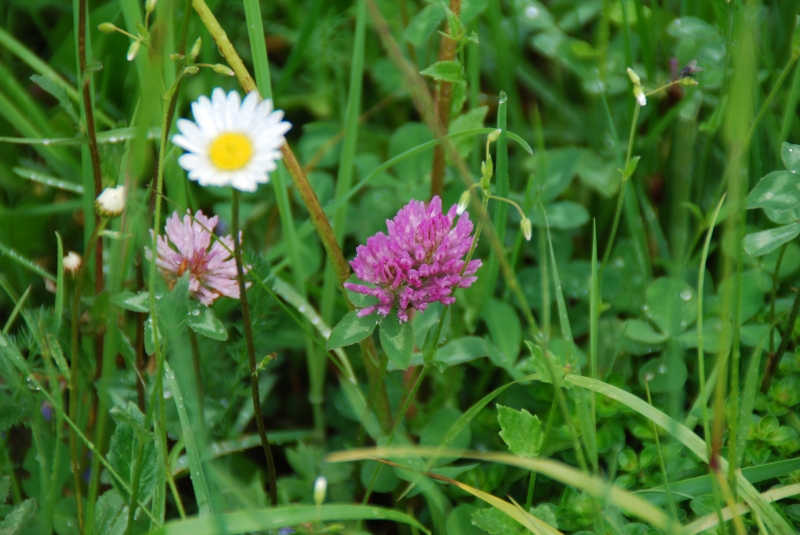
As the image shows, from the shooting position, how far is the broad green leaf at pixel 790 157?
4.59ft

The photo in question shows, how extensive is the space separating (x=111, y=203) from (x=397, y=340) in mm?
530

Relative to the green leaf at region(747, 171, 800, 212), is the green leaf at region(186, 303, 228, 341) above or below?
above

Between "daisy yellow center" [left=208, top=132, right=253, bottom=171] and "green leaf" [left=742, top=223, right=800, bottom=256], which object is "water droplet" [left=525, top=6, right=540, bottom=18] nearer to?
"green leaf" [left=742, top=223, right=800, bottom=256]

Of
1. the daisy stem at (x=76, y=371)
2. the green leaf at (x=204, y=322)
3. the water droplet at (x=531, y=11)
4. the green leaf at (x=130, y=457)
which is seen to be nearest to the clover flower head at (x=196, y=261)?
the green leaf at (x=204, y=322)

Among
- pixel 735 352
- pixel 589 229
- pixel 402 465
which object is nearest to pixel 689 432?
pixel 735 352

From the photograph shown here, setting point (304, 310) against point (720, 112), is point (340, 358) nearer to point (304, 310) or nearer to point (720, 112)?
point (304, 310)

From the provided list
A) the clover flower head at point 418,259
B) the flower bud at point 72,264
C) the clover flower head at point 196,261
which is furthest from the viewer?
the flower bud at point 72,264

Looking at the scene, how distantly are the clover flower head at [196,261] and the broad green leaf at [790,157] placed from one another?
1.10 m

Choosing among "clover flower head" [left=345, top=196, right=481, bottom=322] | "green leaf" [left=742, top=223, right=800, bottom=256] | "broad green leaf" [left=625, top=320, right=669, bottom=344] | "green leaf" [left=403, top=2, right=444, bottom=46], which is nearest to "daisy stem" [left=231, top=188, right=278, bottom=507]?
"clover flower head" [left=345, top=196, right=481, bottom=322]

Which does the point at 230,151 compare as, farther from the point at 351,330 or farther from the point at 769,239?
the point at 769,239

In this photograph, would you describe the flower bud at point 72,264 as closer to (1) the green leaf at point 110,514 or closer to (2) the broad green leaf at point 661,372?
(1) the green leaf at point 110,514

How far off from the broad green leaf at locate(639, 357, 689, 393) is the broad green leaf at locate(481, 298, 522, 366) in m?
0.28

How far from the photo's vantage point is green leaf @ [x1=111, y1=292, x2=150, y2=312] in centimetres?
122

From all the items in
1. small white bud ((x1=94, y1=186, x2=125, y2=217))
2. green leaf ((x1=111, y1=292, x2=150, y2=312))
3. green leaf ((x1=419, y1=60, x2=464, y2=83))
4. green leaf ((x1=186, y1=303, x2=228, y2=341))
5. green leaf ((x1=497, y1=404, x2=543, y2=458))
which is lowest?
green leaf ((x1=497, y1=404, x2=543, y2=458))
